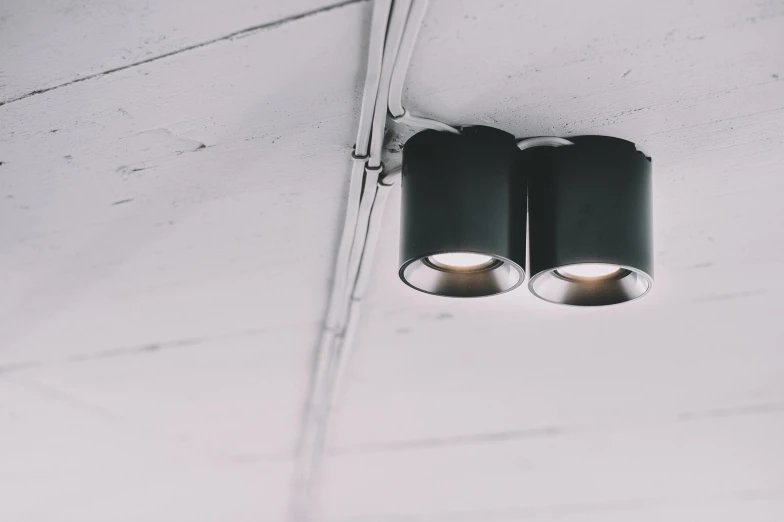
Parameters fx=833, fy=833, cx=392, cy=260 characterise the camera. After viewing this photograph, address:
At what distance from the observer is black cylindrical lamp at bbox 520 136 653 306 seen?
1.15 meters

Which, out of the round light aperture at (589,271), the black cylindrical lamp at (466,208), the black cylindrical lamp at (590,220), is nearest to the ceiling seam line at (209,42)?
the black cylindrical lamp at (466,208)

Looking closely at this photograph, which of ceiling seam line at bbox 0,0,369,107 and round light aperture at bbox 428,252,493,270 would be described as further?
round light aperture at bbox 428,252,493,270

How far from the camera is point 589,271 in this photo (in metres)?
1.26

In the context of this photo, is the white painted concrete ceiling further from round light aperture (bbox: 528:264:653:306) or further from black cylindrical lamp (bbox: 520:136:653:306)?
round light aperture (bbox: 528:264:653:306)

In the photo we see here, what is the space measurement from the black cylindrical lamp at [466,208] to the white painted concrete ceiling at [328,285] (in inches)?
3.3

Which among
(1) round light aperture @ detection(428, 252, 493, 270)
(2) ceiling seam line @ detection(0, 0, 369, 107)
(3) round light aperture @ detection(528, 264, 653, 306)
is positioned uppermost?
(2) ceiling seam line @ detection(0, 0, 369, 107)

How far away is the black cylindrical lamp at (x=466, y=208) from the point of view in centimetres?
114

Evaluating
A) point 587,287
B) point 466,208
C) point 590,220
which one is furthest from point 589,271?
point 466,208

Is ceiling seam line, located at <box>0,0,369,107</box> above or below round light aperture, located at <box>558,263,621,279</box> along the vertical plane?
above

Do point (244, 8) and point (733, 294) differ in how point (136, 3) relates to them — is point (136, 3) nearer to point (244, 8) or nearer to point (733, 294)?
point (244, 8)

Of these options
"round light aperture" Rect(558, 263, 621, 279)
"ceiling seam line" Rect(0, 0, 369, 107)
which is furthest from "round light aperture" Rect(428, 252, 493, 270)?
"ceiling seam line" Rect(0, 0, 369, 107)

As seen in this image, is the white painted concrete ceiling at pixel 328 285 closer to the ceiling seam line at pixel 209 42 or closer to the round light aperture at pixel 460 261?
the ceiling seam line at pixel 209 42

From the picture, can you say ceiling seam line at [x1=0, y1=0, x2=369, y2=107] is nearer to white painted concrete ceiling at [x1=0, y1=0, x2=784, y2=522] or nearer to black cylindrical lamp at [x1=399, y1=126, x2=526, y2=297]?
white painted concrete ceiling at [x1=0, y1=0, x2=784, y2=522]

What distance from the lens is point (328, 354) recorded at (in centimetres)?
192
